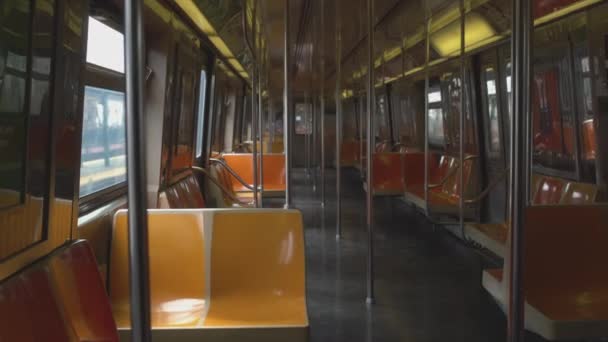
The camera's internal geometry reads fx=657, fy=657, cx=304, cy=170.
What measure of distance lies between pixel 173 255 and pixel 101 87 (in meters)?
0.94

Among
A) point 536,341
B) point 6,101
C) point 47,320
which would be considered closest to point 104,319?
point 47,320

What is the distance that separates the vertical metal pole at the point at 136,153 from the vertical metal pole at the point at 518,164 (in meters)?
0.71

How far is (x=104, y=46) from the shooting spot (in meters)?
3.35

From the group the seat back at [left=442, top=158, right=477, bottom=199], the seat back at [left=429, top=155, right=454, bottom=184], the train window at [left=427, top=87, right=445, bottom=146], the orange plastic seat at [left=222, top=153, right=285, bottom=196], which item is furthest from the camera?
the orange plastic seat at [left=222, top=153, right=285, bottom=196]

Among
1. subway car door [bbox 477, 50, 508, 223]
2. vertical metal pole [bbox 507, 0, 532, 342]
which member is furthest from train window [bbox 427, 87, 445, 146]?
vertical metal pole [bbox 507, 0, 532, 342]

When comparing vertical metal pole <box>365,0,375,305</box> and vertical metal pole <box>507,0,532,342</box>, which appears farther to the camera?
vertical metal pole <box>365,0,375,305</box>

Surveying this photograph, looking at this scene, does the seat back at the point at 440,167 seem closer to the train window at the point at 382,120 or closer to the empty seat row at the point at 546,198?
the empty seat row at the point at 546,198

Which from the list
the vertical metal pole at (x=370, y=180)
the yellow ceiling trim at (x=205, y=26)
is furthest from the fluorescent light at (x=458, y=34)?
the yellow ceiling trim at (x=205, y=26)

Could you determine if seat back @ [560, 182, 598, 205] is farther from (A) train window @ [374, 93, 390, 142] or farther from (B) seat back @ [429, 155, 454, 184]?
(A) train window @ [374, 93, 390, 142]

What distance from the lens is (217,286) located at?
3.06 metres

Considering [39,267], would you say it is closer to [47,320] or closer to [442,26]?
[47,320]

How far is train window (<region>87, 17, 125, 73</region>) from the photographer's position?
A: 3.13 m

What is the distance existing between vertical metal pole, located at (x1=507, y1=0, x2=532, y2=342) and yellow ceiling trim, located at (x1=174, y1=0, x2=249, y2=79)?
11.1 feet

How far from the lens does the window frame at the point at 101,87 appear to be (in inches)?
122
